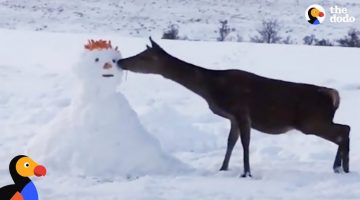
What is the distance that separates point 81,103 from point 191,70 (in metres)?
0.90

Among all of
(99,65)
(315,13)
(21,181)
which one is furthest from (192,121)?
(315,13)

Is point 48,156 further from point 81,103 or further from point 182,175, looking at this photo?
point 182,175

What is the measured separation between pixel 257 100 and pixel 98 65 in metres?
1.25

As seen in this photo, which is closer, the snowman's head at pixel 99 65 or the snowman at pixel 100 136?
the snowman at pixel 100 136

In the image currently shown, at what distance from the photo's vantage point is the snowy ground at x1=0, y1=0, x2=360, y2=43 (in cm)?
2200

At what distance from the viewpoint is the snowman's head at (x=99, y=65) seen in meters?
4.95

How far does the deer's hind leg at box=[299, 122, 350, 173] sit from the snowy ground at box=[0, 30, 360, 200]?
0.14 metres

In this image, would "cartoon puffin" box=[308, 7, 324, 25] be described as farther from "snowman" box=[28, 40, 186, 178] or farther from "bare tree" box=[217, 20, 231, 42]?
"snowman" box=[28, 40, 186, 178]

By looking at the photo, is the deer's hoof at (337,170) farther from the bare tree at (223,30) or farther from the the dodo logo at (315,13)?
the bare tree at (223,30)

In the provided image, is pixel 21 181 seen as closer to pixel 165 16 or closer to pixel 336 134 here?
pixel 336 134

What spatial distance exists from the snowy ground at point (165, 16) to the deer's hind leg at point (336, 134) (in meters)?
15.2

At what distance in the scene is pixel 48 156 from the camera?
4949mm

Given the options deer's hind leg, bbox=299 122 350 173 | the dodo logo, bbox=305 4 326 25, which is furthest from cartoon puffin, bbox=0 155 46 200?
the dodo logo, bbox=305 4 326 25

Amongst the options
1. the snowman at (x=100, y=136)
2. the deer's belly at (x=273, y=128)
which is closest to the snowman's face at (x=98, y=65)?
the snowman at (x=100, y=136)
